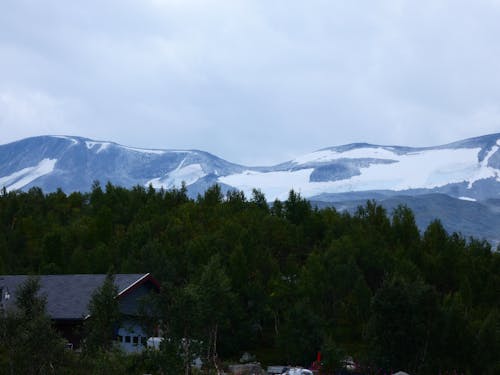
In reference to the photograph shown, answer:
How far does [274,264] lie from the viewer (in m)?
58.3

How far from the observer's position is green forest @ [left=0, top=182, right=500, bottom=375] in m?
42.4

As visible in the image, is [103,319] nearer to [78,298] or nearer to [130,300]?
[78,298]

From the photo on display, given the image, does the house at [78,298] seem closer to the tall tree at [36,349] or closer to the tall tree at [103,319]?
the tall tree at [103,319]

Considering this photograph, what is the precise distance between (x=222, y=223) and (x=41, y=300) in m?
43.8

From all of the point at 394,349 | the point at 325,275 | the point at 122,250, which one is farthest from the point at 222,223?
the point at 394,349

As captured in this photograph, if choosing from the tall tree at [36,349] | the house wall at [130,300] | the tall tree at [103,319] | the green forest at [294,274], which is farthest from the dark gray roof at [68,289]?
the tall tree at [36,349]

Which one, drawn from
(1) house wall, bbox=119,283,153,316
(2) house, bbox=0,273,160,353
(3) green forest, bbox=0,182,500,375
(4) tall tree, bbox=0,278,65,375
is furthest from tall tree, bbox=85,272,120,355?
(1) house wall, bbox=119,283,153,316

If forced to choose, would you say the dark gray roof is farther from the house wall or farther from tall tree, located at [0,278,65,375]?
tall tree, located at [0,278,65,375]

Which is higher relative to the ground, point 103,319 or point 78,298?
point 103,319

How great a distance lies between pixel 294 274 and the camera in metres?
57.8

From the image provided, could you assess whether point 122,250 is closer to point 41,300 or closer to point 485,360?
point 485,360

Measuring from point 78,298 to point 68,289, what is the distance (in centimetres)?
176

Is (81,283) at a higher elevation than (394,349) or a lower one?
higher

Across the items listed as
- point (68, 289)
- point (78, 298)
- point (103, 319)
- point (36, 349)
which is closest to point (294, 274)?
point (68, 289)
